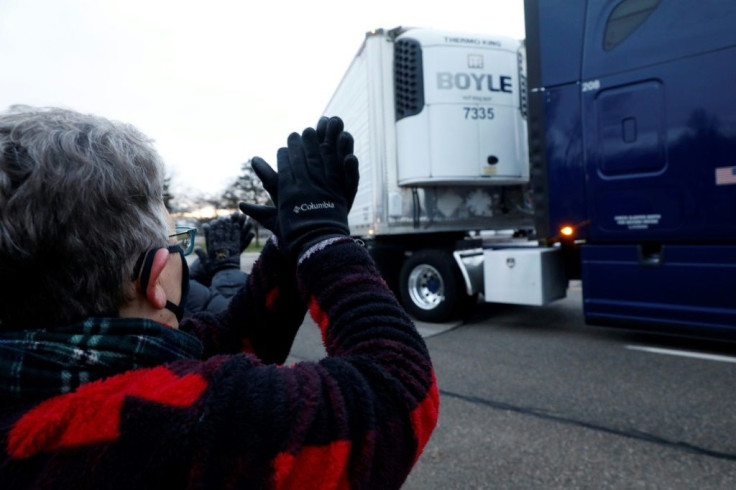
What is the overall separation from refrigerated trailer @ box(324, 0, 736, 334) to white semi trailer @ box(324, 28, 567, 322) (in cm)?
2

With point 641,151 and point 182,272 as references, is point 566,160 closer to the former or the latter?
point 641,151

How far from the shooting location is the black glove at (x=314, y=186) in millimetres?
1070

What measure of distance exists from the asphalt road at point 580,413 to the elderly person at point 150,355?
2045mm

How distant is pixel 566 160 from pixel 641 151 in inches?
26.2

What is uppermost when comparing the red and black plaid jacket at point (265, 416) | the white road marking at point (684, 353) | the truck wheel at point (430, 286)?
the red and black plaid jacket at point (265, 416)

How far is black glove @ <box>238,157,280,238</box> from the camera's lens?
3.84 feet

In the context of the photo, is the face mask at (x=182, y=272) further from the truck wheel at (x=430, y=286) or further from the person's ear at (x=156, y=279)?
the truck wheel at (x=430, y=286)

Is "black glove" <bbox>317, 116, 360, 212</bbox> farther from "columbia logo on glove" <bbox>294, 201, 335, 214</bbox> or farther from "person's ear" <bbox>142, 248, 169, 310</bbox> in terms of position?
"person's ear" <bbox>142, 248, 169, 310</bbox>

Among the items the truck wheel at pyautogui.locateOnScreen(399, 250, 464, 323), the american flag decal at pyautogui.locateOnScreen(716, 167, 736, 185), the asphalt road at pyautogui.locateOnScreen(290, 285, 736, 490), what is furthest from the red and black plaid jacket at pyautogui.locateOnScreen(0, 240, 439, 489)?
the truck wheel at pyautogui.locateOnScreen(399, 250, 464, 323)

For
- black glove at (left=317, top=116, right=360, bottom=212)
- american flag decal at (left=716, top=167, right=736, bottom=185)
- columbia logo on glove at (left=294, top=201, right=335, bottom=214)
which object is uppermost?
american flag decal at (left=716, top=167, right=736, bottom=185)

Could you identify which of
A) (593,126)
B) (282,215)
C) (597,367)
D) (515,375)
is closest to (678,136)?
(593,126)

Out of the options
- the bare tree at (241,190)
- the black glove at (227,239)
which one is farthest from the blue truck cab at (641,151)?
the bare tree at (241,190)

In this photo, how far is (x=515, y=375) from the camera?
4465 mm

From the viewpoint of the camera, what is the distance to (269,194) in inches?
48.4
